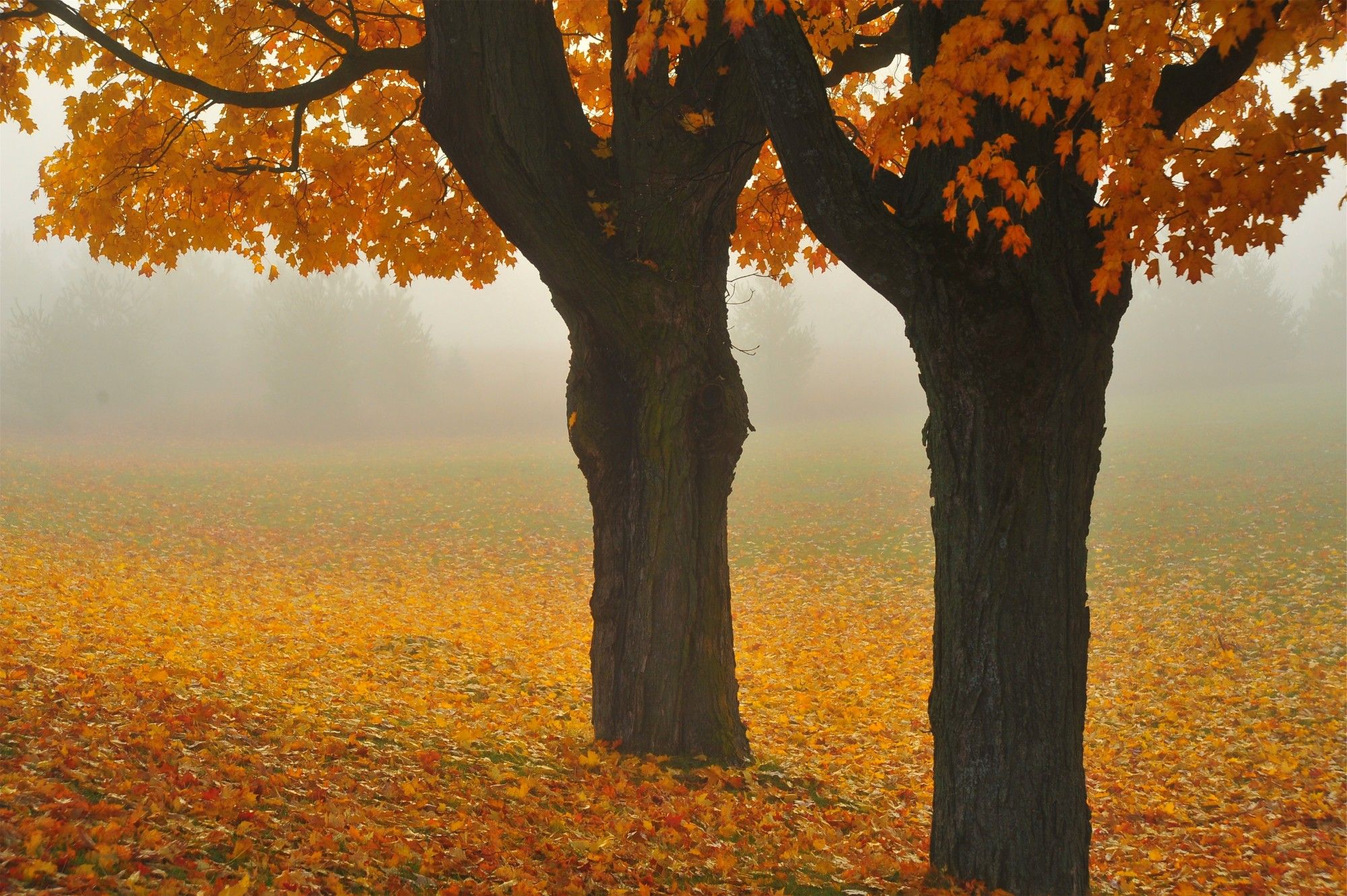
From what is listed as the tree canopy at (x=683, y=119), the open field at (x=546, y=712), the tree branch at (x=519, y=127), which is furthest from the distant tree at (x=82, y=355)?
the tree branch at (x=519, y=127)

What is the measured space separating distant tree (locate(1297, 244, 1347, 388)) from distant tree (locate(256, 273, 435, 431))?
168 ft

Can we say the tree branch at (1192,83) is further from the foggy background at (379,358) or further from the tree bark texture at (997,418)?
the foggy background at (379,358)

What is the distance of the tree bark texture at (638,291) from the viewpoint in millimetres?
5082

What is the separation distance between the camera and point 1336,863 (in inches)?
195

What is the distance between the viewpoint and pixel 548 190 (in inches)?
205

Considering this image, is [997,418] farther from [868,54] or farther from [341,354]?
[341,354]

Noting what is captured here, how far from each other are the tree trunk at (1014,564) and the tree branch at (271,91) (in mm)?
3665

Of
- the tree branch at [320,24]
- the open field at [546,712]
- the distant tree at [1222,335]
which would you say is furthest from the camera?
the distant tree at [1222,335]

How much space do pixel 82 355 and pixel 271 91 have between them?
44.0 m

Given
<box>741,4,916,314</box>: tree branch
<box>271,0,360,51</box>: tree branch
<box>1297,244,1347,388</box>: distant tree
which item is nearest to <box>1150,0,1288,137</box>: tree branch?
<box>741,4,916,314</box>: tree branch

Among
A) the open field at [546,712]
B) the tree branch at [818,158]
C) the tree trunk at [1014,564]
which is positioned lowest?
the open field at [546,712]

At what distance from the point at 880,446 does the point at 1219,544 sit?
18356 millimetres

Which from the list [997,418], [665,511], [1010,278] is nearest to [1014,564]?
[997,418]

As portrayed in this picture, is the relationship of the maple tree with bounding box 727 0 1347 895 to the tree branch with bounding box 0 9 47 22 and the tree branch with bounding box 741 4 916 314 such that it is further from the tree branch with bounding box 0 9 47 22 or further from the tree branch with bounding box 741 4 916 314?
the tree branch with bounding box 0 9 47 22
